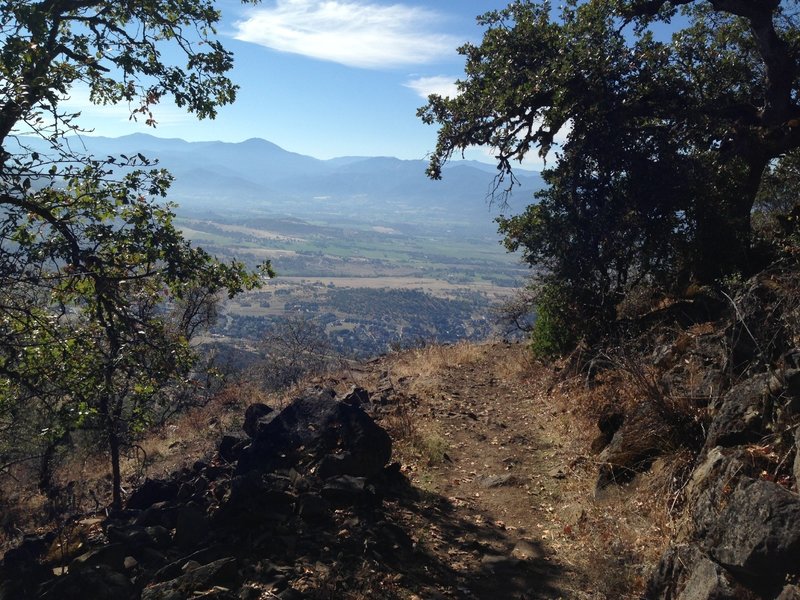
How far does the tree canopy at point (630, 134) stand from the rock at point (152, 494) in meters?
7.62

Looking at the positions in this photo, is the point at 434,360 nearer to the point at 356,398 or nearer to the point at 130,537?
the point at 356,398

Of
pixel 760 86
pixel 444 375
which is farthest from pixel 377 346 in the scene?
pixel 760 86

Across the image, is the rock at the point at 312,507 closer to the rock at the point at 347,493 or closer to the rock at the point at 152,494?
the rock at the point at 347,493

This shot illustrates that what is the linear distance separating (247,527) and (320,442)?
163 cm

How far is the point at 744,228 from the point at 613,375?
3.90 meters

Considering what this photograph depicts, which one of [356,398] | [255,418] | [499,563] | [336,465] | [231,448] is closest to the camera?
[499,563]

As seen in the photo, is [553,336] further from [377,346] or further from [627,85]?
[377,346]

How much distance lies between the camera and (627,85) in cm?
1033

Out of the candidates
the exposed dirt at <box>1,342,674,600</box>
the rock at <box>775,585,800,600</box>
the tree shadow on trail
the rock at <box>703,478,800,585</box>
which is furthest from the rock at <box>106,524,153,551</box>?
the rock at <box>775,585,800,600</box>

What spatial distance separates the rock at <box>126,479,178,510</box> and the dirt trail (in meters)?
2.88

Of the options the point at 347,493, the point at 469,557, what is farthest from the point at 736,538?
the point at 347,493

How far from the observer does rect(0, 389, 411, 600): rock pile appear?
16.1 ft

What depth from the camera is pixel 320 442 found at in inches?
282

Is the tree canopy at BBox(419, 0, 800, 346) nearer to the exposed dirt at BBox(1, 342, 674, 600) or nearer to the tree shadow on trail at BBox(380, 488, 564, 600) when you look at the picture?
the exposed dirt at BBox(1, 342, 674, 600)
